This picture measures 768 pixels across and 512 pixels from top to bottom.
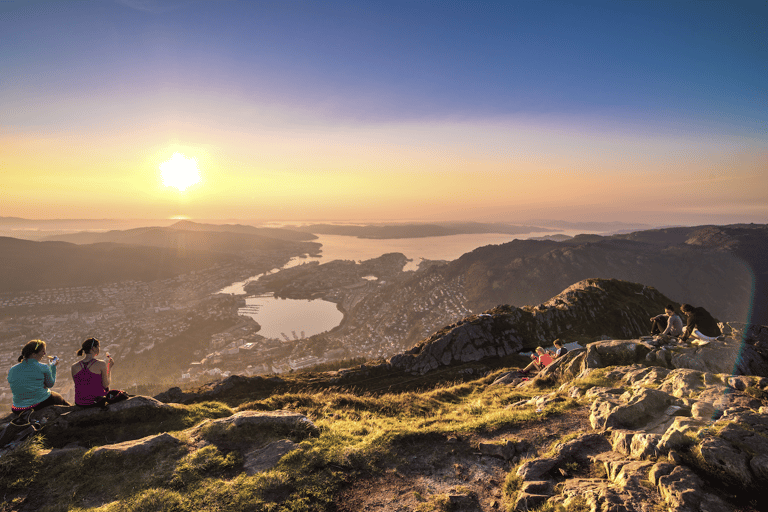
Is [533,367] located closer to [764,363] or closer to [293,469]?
[764,363]

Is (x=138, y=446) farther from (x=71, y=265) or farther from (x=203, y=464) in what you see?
(x=71, y=265)

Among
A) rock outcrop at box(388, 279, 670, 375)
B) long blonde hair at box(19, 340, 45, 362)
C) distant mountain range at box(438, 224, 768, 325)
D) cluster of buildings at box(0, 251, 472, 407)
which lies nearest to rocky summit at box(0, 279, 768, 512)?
long blonde hair at box(19, 340, 45, 362)

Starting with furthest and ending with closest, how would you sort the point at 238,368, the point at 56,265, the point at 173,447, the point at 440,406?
the point at 56,265
the point at 238,368
the point at 440,406
the point at 173,447

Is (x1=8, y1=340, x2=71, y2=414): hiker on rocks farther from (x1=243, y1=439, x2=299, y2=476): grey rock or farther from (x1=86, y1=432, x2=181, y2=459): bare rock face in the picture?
(x1=243, y1=439, x2=299, y2=476): grey rock

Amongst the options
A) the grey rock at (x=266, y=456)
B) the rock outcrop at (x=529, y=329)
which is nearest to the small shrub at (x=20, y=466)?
the grey rock at (x=266, y=456)

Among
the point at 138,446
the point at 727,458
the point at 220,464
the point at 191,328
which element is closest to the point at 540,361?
the point at 727,458

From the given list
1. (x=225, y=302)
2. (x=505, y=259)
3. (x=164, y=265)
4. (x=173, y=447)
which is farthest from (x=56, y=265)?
(x=505, y=259)

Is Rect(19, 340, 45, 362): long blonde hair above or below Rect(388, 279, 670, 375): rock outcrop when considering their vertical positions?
above
